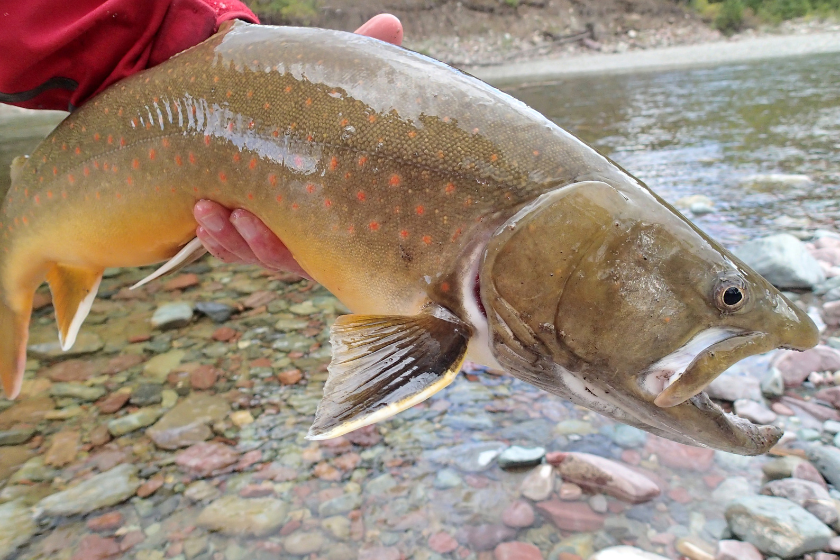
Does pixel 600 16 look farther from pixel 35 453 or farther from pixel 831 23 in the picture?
pixel 35 453

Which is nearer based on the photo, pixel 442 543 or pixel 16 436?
pixel 442 543

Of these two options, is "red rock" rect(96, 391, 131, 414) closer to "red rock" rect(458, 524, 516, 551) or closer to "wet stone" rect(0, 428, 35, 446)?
"wet stone" rect(0, 428, 35, 446)

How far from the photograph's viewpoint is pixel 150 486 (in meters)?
3.30

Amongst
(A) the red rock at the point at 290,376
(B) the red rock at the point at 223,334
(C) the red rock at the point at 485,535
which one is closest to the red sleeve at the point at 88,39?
(A) the red rock at the point at 290,376

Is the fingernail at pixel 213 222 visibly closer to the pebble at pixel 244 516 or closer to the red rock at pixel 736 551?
the pebble at pixel 244 516

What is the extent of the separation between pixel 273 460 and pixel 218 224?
172 cm

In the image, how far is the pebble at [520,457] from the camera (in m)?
3.27

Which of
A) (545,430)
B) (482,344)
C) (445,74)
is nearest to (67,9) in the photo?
(445,74)

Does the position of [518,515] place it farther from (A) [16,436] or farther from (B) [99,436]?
(A) [16,436]

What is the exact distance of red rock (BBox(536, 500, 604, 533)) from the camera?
9.42 ft

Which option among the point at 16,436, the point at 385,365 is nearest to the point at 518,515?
the point at 385,365

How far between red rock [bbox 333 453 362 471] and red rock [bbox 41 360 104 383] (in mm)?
2341

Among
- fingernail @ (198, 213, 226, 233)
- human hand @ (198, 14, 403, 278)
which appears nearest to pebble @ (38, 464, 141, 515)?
human hand @ (198, 14, 403, 278)

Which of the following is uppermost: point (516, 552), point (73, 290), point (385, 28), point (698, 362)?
point (385, 28)
